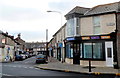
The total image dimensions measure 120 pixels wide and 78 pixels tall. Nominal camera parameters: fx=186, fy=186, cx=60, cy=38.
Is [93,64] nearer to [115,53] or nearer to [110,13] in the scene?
[115,53]

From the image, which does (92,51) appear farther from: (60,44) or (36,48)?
(36,48)

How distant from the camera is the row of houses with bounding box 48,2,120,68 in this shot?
67.9 feet

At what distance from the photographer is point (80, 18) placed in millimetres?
24234

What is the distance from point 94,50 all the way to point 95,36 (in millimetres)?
1769

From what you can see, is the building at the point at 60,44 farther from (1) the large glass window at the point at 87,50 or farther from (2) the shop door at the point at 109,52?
(2) the shop door at the point at 109,52

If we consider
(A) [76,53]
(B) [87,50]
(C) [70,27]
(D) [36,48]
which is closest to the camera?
(B) [87,50]

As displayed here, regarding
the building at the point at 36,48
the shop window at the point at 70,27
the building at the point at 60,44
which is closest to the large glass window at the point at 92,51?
the shop window at the point at 70,27

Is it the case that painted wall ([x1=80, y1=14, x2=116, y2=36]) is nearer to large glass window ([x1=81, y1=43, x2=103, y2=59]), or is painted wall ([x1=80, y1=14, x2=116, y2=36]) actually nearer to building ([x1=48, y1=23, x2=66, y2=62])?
large glass window ([x1=81, y1=43, x2=103, y2=59])

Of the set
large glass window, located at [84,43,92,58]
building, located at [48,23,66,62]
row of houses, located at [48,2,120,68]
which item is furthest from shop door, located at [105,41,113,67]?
building, located at [48,23,66,62]

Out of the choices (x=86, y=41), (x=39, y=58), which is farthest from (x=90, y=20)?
(x=39, y=58)

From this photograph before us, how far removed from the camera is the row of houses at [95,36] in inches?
815

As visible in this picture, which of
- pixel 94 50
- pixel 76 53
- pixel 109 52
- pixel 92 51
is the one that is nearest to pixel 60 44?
pixel 76 53

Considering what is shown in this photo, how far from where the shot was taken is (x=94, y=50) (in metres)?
22.6

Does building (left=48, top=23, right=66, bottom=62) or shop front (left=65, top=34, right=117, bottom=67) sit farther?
building (left=48, top=23, right=66, bottom=62)
